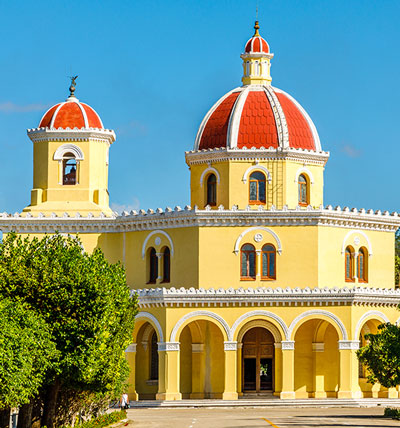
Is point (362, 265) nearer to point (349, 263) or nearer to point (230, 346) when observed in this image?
point (349, 263)

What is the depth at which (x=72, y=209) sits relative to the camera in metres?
61.6

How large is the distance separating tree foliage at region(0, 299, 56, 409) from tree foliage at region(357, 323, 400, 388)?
47.9 feet

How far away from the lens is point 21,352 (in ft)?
116

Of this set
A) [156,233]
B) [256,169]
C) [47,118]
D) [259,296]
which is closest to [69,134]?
[47,118]

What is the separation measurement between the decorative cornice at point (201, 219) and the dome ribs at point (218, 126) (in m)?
4.38

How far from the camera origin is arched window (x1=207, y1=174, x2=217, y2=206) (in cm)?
6053

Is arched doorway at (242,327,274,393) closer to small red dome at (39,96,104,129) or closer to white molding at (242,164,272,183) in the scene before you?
white molding at (242,164,272,183)

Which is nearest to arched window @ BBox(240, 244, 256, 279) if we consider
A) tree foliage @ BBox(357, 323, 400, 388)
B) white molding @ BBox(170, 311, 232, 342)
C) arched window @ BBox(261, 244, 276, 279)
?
arched window @ BBox(261, 244, 276, 279)

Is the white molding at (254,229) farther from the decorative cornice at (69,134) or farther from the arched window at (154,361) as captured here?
the decorative cornice at (69,134)

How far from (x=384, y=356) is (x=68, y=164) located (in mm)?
22385

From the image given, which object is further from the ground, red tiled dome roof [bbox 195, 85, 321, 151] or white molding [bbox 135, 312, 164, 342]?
red tiled dome roof [bbox 195, 85, 321, 151]

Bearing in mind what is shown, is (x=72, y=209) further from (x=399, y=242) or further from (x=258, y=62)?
(x=399, y=242)

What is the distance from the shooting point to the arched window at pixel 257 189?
195ft

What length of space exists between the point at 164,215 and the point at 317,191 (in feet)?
28.6
